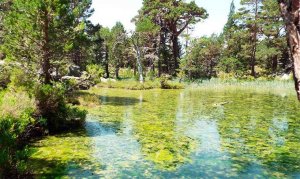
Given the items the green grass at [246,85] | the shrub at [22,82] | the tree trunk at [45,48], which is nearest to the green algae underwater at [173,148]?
the shrub at [22,82]

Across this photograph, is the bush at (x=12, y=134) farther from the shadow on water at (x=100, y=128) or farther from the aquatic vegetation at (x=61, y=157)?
the shadow on water at (x=100, y=128)

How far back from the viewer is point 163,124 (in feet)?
48.7

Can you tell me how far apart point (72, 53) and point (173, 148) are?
20233mm

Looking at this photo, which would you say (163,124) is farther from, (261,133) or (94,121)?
(261,133)

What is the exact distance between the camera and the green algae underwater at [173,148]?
8305 mm

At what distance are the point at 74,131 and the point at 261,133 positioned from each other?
752cm

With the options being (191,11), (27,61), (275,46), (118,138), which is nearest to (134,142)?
(118,138)

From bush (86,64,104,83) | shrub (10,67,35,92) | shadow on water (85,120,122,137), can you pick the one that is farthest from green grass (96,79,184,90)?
shrub (10,67,35,92)

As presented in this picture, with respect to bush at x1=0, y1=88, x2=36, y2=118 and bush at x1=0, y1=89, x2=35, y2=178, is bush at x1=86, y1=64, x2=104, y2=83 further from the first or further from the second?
bush at x1=0, y1=89, x2=35, y2=178

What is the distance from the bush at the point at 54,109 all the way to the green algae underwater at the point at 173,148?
2.35 feet

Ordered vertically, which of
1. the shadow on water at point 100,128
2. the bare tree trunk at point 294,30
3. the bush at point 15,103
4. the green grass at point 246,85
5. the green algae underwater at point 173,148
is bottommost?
the green algae underwater at point 173,148

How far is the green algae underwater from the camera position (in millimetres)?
8305

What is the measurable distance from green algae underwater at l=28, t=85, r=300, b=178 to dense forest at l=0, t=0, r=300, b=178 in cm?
89

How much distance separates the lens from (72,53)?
94.0 feet
